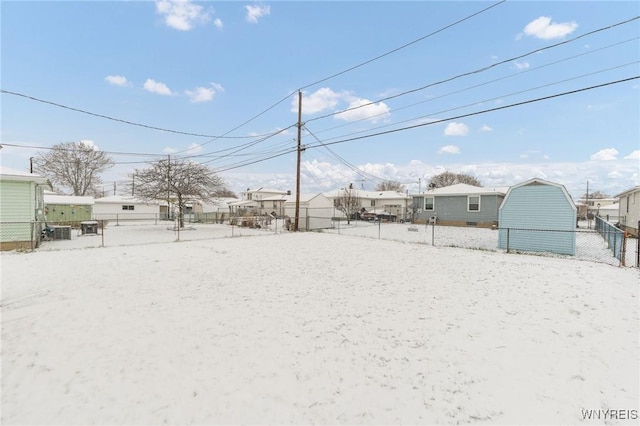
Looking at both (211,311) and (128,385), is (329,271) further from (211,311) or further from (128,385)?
(128,385)

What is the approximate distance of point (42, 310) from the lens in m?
5.41

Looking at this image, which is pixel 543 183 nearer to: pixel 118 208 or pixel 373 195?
pixel 373 195

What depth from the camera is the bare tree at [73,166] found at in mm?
40344

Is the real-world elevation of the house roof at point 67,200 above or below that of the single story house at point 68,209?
above

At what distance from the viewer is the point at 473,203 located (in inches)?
1061

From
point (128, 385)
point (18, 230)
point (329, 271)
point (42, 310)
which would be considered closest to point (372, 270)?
point (329, 271)

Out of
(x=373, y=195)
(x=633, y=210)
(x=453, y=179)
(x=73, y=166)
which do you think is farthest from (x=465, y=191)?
(x=73, y=166)

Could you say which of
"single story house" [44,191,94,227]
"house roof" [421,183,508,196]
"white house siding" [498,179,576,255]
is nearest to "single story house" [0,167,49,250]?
"single story house" [44,191,94,227]

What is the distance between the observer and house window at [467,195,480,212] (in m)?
26.7

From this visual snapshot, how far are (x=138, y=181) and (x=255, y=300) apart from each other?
25692 millimetres

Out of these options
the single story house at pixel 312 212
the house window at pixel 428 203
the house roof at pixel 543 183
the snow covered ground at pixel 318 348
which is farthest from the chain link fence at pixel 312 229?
the house window at pixel 428 203

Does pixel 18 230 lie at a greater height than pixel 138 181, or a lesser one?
lesser

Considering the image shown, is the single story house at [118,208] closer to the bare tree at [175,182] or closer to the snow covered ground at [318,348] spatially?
the bare tree at [175,182]

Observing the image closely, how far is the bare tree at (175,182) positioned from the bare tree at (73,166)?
2083 centimetres
